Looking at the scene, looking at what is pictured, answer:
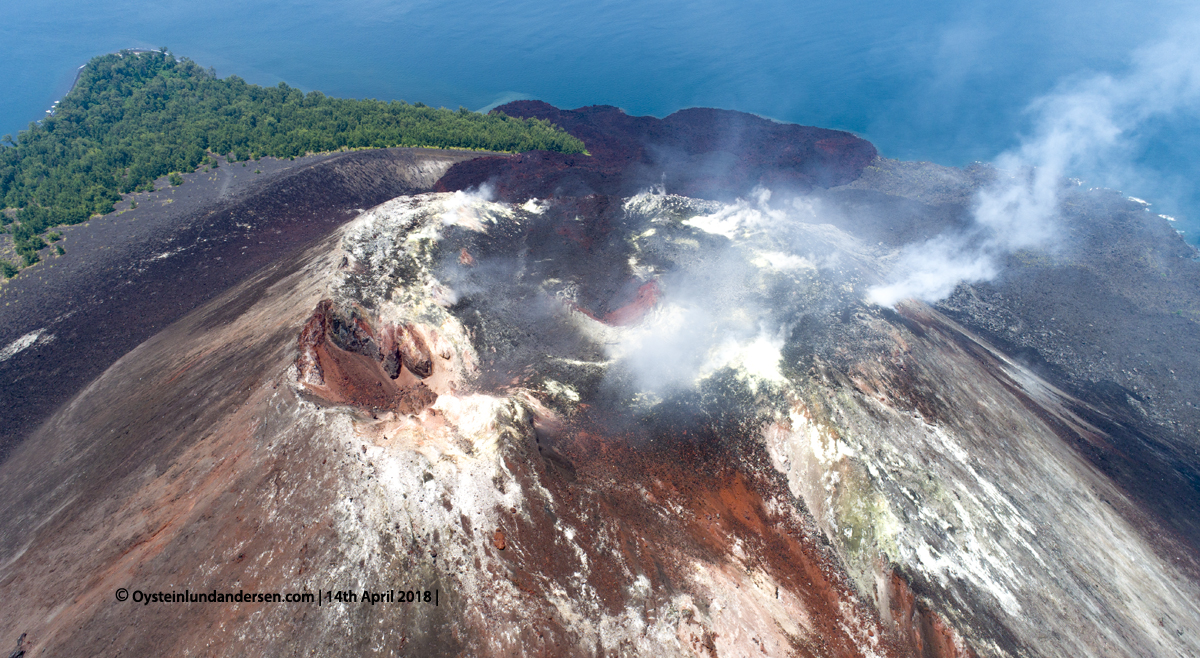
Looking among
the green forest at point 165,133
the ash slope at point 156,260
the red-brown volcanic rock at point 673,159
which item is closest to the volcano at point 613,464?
the ash slope at point 156,260

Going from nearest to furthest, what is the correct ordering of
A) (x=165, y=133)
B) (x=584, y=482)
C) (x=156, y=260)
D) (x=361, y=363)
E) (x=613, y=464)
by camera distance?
(x=584, y=482) < (x=613, y=464) < (x=361, y=363) < (x=156, y=260) < (x=165, y=133)

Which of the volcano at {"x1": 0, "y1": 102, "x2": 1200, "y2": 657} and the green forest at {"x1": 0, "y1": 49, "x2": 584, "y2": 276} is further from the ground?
the green forest at {"x1": 0, "y1": 49, "x2": 584, "y2": 276}

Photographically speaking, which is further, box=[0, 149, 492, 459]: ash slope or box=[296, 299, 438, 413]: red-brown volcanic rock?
box=[0, 149, 492, 459]: ash slope

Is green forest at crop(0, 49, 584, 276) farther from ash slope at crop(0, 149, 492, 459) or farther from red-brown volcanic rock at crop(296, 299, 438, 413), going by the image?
red-brown volcanic rock at crop(296, 299, 438, 413)

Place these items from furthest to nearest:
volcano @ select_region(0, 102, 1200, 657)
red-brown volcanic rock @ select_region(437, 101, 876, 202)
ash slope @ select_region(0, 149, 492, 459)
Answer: red-brown volcanic rock @ select_region(437, 101, 876, 202) → ash slope @ select_region(0, 149, 492, 459) → volcano @ select_region(0, 102, 1200, 657)

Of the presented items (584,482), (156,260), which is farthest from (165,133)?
(584,482)

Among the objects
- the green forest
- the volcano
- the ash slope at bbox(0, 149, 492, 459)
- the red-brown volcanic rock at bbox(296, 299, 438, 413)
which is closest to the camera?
the volcano

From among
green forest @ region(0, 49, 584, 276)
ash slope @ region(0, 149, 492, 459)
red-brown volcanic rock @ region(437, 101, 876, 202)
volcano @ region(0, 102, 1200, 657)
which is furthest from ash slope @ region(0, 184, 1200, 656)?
green forest @ region(0, 49, 584, 276)

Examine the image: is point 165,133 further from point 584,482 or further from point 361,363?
point 584,482

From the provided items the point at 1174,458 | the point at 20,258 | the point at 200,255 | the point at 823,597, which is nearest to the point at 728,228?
the point at 823,597
